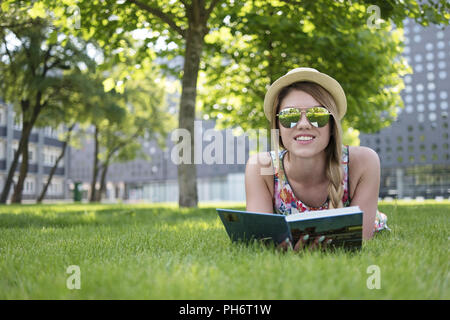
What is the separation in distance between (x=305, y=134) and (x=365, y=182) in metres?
0.76

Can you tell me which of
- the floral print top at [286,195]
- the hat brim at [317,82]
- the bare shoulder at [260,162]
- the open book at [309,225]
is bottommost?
the open book at [309,225]

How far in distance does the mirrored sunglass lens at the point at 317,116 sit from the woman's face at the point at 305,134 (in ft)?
0.10

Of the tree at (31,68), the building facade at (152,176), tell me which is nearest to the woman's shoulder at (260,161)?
the tree at (31,68)

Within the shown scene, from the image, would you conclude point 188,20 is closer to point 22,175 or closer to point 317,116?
point 317,116

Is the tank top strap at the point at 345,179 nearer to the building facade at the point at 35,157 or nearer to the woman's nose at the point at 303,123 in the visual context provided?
the woman's nose at the point at 303,123

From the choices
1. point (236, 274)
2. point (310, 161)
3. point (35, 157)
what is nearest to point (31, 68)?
point (310, 161)

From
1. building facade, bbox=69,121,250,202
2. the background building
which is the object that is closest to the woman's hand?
building facade, bbox=69,121,250,202

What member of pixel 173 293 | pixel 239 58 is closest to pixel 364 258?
pixel 173 293

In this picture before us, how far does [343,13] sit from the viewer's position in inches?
409

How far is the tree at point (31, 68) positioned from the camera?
19.8 metres

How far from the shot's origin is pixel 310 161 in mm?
3535

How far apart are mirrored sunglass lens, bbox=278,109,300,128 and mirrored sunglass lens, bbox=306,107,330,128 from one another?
88 mm

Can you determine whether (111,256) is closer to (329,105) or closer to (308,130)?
(308,130)
